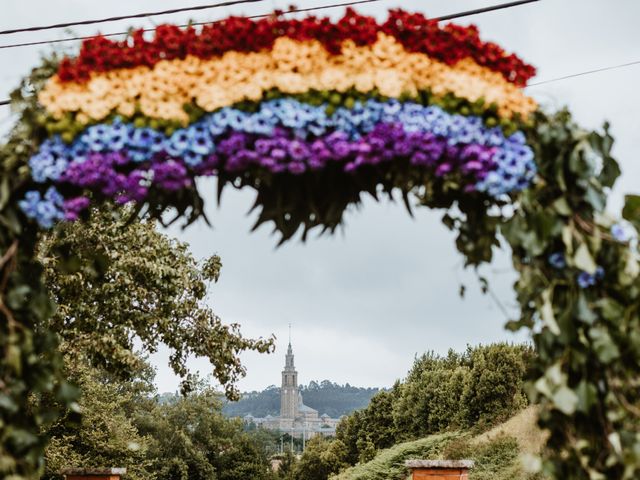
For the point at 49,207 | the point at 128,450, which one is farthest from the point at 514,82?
the point at 128,450

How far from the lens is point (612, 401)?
301 centimetres

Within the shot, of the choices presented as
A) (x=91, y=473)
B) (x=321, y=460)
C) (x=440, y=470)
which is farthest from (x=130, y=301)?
(x=321, y=460)

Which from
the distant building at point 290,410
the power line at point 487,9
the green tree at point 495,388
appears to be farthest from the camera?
the distant building at point 290,410

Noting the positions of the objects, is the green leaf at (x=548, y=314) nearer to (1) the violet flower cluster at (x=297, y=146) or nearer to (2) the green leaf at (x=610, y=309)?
(2) the green leaf at (x=610, y=309)

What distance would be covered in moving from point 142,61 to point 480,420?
19.1m

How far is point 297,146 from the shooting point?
319cm

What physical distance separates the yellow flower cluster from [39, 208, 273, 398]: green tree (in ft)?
17.2

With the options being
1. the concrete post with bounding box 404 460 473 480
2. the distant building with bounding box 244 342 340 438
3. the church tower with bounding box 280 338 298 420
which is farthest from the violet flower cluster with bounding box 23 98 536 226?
the church tower with bounding box 280 338 298 420

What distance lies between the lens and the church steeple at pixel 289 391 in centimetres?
18150

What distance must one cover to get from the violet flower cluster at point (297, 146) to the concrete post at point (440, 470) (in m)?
5.74

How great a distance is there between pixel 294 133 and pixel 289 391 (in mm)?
185131

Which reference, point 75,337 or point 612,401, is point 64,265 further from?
point 75,337

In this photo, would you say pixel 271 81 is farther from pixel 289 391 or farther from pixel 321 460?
pixel 289 391

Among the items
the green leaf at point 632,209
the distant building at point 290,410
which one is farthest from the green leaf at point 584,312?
→ the distant building at point 290,410
